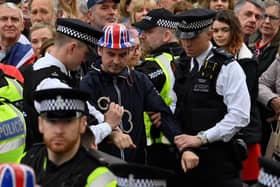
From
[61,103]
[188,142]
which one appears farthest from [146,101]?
[61,103]

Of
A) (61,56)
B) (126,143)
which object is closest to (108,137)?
(126,143)

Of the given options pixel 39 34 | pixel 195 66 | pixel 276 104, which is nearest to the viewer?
pixel 195 66

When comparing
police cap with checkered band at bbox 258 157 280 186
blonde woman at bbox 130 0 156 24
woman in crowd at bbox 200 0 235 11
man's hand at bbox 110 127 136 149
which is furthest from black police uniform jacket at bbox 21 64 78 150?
woman in crowd at bbox 200 0 235 11

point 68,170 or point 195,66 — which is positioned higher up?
point 195,66

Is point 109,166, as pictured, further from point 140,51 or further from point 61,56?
point 140,51

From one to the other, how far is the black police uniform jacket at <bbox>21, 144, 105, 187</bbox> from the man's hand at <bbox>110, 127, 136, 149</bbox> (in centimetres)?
122

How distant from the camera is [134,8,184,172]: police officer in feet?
28.6

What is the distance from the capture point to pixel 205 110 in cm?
829

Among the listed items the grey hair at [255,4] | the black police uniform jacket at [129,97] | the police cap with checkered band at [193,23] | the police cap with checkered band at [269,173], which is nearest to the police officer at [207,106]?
the police cap with checkered band at [193,23]

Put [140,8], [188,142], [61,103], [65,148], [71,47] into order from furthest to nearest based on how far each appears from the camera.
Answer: [140,8]
[188,142]
[71,47]
[61,103]
[65,148]

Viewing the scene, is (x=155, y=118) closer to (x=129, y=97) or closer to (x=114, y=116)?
(x=129, y=97)

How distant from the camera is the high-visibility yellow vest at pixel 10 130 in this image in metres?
7.61

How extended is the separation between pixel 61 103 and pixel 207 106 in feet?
7.30

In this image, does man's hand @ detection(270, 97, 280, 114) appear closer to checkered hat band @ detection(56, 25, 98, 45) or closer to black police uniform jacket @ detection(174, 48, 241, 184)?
black police uniform jacket @ detection(174, 48, 241, 184)
